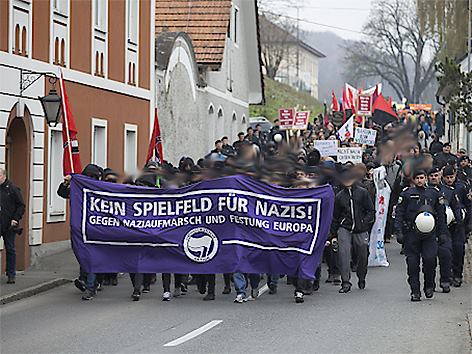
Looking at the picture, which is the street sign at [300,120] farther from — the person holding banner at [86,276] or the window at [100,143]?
the person holding banner at [86,276]

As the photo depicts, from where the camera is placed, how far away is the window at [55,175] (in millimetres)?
21578

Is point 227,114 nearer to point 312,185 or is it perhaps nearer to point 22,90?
point 22,90

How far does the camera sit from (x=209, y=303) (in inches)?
607

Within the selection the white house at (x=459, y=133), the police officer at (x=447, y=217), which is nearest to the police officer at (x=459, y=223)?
the police officer at (x=447, y=217)

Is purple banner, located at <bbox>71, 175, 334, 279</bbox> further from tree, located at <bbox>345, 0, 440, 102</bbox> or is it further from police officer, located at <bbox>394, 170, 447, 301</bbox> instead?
tree, located at <bbox>345, 0, 440, 102</bbox>

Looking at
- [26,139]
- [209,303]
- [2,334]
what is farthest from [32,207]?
[2,334]

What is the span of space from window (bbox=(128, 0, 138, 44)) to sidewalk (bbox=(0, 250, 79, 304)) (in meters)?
7.31

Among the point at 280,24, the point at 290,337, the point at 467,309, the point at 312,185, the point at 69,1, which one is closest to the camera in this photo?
the point at 290,337

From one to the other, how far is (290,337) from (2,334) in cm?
325

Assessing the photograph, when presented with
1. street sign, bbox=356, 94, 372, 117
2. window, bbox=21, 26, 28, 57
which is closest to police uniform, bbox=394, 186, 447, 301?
window, bbox=21, 26, 28, 57

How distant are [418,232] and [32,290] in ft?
18.7

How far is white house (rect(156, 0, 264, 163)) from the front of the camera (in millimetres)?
31094

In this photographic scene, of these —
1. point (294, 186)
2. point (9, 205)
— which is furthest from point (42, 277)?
point (294, 186)

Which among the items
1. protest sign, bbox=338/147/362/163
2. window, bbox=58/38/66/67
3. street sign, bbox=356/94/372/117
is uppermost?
window, bbox=58/38/66/67
